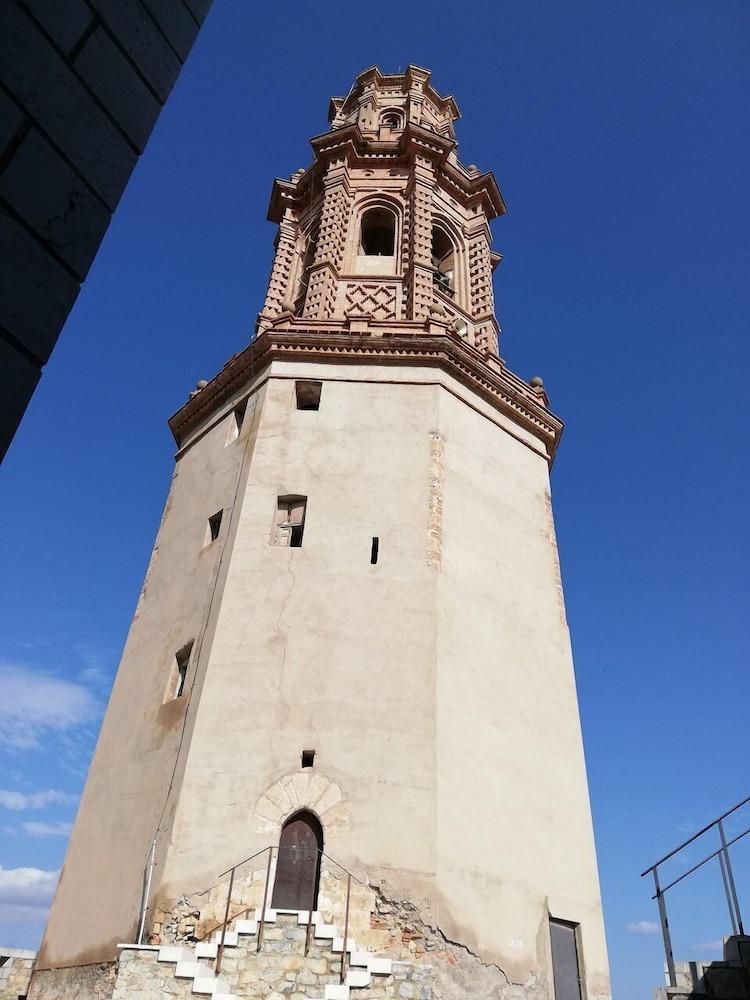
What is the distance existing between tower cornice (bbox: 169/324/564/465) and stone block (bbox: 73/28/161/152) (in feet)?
38.4

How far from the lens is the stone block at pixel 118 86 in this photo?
2.95m

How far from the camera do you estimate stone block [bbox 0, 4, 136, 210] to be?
263cm

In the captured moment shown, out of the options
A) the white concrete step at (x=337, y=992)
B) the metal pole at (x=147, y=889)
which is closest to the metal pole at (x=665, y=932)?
the white concrete step at (x=337, y=992)

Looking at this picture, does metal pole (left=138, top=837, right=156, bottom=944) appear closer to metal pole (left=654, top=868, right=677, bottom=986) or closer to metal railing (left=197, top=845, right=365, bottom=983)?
metal railing (left=197, top=845, right=365, bottom=983)

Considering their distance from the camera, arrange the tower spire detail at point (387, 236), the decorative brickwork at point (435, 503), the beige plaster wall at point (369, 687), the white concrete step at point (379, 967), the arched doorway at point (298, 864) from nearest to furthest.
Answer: the white concrete step at point (379, 967) < the arched doorway at point (298, 864) < the beige plaster wall at point (369, 687) < the decorative brickwork at point (435, 503) < the tower spire detail at point (387, 236)

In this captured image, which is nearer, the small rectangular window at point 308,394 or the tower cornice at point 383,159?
the small rectangular window at point 308,394

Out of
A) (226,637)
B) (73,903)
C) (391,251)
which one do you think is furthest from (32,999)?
(391,251)

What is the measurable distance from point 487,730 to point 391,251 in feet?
42.5

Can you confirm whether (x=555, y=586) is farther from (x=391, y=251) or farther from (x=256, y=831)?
(x=391, y=251)

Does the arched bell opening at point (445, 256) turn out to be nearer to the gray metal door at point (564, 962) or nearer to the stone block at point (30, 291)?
the gray metal door at point (564, 962)

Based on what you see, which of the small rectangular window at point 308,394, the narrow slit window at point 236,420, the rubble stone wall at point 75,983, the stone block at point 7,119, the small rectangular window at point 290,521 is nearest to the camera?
the stone block at point 7,119

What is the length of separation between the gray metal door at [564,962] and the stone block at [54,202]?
421 inches

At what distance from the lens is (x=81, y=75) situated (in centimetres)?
290

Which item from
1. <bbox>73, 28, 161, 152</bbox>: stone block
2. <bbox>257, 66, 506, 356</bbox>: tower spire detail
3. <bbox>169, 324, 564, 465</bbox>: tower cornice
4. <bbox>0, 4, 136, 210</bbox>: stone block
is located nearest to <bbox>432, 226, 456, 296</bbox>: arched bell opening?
<bbox>257, 66, 506, 356</bbox>: tower spire detail
